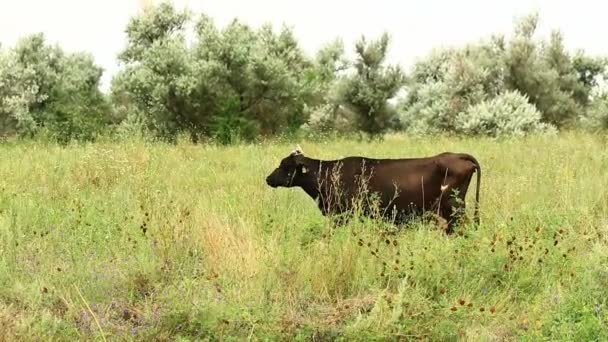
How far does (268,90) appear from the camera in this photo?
1005 inches

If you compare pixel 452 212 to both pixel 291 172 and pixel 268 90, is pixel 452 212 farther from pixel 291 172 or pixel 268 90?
pixel 268 90

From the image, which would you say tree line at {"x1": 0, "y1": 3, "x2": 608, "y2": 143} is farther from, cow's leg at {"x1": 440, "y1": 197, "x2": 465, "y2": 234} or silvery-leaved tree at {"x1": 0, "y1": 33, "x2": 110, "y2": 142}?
cow's leg at {"x1": 440, "y1": 197, "x2": 465, "y2": 234}

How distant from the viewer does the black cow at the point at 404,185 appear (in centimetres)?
781

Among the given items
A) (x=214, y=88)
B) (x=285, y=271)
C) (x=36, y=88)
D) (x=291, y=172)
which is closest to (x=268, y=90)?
(x=214, y=88)

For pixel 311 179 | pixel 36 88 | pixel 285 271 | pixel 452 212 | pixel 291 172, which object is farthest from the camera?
pixel 36 88

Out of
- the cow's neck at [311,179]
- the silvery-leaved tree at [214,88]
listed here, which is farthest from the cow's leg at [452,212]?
the silvery-leaved tree at [214,88]

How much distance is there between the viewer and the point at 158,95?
2417 centimetres

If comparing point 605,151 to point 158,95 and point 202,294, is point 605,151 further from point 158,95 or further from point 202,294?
point 158,95

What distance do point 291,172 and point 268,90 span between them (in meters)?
17.2

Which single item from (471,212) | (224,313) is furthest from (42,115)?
(224,313)

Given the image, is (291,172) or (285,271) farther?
(291,172)

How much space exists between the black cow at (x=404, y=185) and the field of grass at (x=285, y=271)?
0.41m

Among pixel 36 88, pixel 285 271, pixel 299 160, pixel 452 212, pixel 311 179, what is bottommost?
pixel 285 271

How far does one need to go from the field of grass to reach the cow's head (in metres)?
0.24
